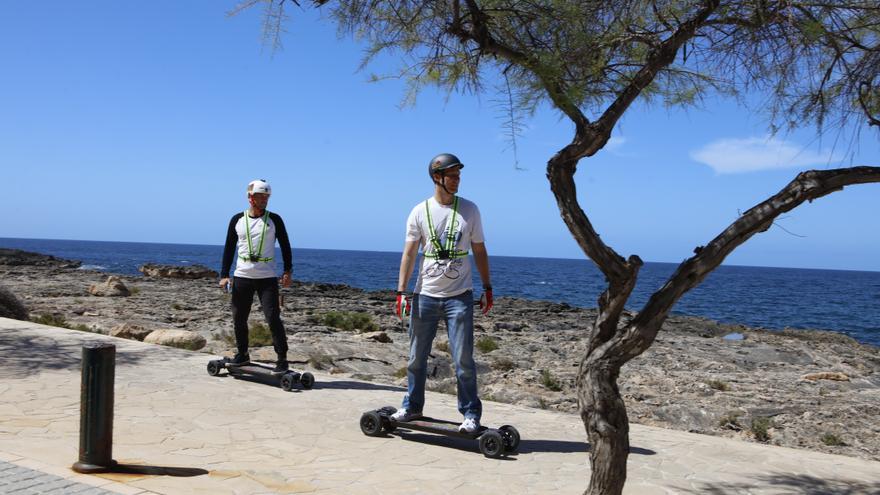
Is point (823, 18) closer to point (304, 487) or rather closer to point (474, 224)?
point (474, 224)

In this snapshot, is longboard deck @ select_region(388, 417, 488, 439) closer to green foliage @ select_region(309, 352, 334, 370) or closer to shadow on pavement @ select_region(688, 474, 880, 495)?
shadow on pavement @ select_region(688, 474, 880, 495)

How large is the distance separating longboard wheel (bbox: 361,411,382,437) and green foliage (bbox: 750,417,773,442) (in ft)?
15.2

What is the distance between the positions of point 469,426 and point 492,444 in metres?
0.22

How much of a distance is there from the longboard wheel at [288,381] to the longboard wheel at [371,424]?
6.00ft

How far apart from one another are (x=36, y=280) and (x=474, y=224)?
3152 cm

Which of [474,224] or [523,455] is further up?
[474,224]

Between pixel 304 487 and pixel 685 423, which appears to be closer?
pixel 304 487

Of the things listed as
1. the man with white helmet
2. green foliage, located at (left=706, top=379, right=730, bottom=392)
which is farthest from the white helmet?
green foliage, located at (left=706, top=379, right=730, bottom=392)

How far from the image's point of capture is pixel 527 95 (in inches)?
202

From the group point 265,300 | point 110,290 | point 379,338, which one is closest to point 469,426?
point 265,300

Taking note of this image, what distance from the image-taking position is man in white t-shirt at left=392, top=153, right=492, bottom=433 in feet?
19.0

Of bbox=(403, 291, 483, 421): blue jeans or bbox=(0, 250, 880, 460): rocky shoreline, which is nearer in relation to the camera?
bbox=(403, 291, 483, 421): blue jeans

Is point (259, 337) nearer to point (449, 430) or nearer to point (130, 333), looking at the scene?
point (130, 333)

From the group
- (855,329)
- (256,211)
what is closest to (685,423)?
(256,211)
